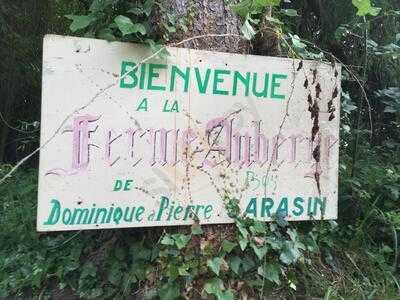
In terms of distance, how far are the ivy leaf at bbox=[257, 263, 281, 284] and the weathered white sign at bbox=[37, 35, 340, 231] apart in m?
0.27

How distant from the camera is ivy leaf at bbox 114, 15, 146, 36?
2.61 meters

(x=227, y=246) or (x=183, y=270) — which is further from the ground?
(x=227, y=246)

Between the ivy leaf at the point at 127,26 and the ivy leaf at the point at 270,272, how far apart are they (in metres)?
1.37

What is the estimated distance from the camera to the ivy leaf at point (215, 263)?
271cm

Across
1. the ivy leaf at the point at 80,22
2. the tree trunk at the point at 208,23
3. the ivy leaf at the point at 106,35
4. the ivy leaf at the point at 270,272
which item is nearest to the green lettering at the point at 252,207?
the ivy leaf at the point at 270,272

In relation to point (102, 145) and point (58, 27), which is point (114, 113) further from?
point (58, 27)

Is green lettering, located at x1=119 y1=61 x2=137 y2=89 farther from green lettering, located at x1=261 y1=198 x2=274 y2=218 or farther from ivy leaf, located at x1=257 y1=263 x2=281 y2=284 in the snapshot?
ivy leaf, located at x1=257 y1=263 x2=281 y2=284

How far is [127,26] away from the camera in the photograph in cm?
263

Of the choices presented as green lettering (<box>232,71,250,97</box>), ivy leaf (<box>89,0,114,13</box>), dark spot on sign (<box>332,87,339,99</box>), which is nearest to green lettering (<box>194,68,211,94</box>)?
green lettering (<box>232,71,250,97</box>)

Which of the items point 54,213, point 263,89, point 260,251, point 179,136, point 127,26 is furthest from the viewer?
point 263,89

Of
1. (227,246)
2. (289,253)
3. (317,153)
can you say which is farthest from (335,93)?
(227,246)

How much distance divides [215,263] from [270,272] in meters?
0.31

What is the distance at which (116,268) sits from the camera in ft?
9.37

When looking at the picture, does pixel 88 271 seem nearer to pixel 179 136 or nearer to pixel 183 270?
pixel 183 270
